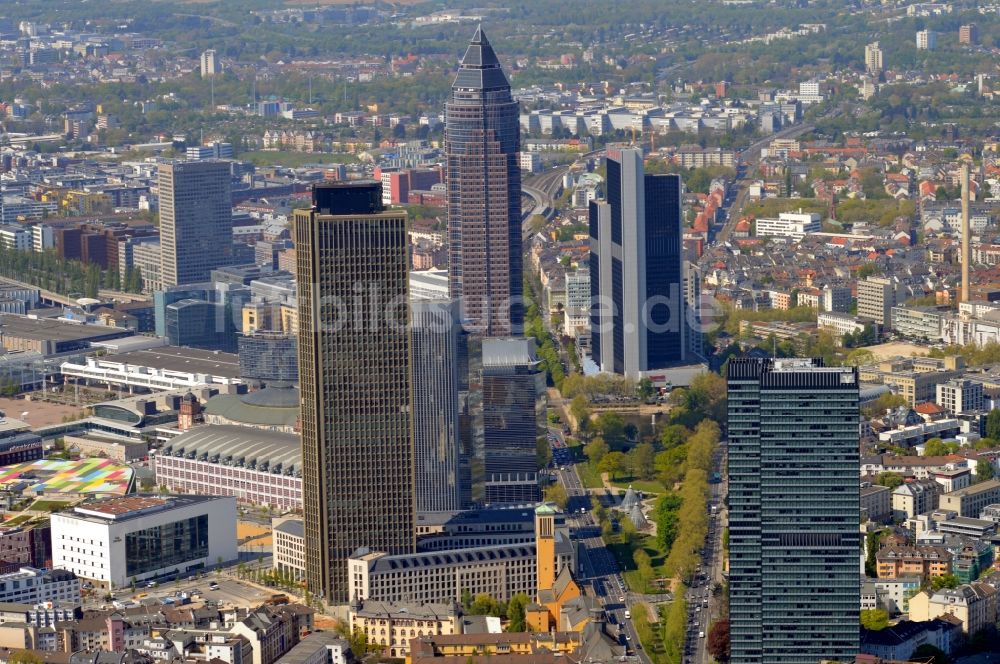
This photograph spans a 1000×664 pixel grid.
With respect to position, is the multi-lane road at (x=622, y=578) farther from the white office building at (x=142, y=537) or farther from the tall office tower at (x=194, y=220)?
the tall office tower at (x=194, y=220)

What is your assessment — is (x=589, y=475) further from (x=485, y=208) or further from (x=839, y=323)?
(x=839, y=323)

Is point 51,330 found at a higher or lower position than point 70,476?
higher

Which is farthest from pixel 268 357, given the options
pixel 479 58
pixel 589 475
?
pixel 589 475

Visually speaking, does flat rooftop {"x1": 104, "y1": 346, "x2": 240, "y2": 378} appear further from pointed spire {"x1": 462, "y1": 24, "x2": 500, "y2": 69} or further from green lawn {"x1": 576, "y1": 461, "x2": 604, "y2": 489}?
green lawn {"x1": 576, "y1": 461, "x2": 604, "y2": 489}

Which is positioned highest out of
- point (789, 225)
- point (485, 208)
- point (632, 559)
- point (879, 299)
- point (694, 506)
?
point (485, 208)

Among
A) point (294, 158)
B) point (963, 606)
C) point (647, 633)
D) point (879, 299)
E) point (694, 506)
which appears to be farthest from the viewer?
point (294, 158)

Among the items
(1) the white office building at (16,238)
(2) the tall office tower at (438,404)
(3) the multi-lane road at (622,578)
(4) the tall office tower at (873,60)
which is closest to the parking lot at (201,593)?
(2) the tall office tower at (438,404)
